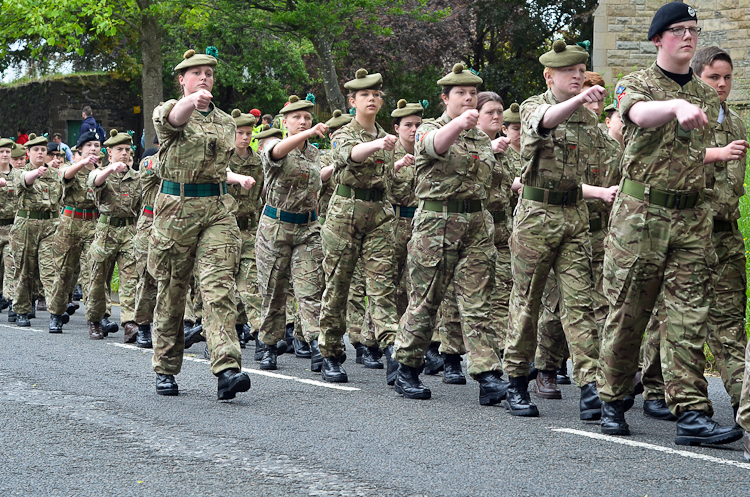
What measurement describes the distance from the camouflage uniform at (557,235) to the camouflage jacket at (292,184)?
2.84m

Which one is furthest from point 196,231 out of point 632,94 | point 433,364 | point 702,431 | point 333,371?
point 702,431

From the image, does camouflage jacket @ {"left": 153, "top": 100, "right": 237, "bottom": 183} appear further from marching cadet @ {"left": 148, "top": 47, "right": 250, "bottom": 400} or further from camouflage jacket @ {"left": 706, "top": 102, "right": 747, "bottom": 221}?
camouflage jacket @ {"left": 706, "top": 102, "right": 747, "bottom": 221}

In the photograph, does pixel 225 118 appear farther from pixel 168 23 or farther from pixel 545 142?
pixel 168 23

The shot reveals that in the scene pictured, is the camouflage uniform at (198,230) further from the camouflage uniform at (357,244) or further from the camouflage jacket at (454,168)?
the camouflage jacket at (454,168)

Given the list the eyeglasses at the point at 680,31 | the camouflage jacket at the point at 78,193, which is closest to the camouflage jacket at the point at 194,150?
the eyeglasses at the point at 680,31

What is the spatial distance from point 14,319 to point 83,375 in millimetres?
5872

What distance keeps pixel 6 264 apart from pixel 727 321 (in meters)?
11.1

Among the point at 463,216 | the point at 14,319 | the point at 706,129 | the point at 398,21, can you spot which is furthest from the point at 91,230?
the point at 398,21

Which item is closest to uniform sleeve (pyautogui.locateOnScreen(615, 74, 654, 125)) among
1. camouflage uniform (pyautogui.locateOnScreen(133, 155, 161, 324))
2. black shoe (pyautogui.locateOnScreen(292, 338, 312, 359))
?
black shoe (pyautogui.locateOnScreen(292, 338, 312, 359))

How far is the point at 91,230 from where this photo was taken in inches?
528

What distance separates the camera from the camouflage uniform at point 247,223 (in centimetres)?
1105

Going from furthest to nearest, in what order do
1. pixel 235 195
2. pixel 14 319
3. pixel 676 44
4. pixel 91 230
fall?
pixel 14 319 < pixel 91 230 < pixel 235 195 < pixel 676 44

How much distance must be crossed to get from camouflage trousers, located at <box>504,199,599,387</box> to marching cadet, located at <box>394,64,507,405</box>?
33cm

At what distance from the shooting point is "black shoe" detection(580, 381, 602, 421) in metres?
6.87
